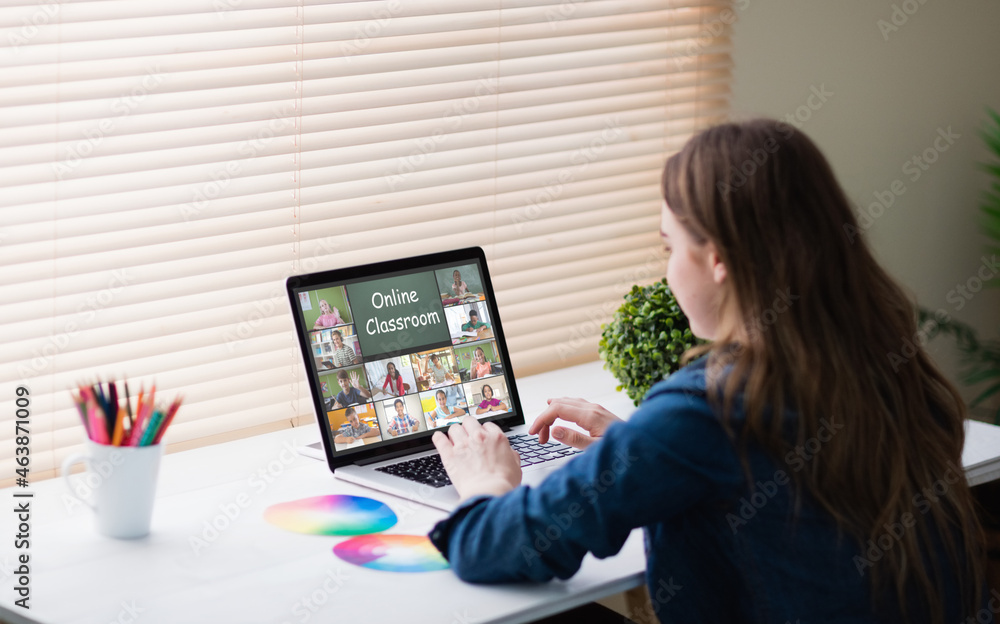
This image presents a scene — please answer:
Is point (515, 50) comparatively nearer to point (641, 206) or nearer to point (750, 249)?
point (641, 206)

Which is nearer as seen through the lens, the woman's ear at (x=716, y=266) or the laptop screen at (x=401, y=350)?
the woman's ear at (x=716, y=266)

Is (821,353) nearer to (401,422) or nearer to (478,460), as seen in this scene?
(478,460)

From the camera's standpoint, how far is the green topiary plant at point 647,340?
1.63m

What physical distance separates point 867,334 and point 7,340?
1217 millimetres

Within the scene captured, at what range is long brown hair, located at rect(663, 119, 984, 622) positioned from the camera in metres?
0.98

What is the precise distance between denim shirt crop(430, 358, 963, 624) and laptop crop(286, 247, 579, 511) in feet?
1.04

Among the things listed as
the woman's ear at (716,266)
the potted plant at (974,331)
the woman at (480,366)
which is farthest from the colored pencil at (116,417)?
the potted plant at (974,331)

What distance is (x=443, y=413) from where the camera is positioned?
1.52m

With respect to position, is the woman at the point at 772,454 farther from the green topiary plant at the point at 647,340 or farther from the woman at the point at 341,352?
the green topiary plant at the point at 647,340

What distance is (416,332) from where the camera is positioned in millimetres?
1530

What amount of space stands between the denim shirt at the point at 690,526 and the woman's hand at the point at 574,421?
1.21 ft

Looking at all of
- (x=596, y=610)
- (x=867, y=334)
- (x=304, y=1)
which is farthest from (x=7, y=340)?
(x=867, y=334)

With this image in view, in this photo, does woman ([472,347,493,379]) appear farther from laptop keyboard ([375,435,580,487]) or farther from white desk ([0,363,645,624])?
white desk ([0,363,645,624])

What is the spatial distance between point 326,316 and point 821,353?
74 centimetres
